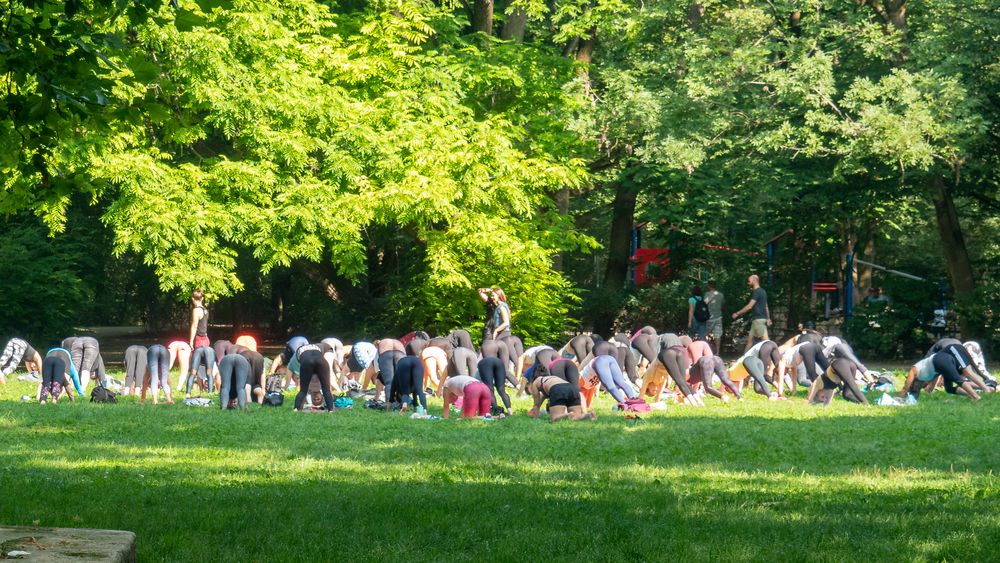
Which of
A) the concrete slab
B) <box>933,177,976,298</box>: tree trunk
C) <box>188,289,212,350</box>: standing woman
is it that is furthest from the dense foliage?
the concrete slab

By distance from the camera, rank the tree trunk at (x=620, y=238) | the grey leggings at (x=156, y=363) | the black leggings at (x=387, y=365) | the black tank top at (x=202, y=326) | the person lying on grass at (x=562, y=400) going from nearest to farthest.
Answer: the person lying on grass at (x=562, y=400), the black leggings at (x=387, y=365), the grey leggings at (x=156, y=363), the black tank top at (x=202, y=326), the tree trunk at (x=620, y=238)

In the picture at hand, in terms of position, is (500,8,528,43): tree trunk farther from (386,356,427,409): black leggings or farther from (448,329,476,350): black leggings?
(386,356,427,409): black leggings

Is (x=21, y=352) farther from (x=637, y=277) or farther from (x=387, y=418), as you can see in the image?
(x=637, y=277)

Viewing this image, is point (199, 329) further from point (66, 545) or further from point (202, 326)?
point (66, 545)

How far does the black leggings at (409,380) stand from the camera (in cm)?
1866

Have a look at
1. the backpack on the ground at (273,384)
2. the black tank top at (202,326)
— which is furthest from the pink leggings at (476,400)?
the black tank top at (202,326)

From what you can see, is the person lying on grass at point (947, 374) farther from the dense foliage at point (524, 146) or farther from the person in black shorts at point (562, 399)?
the dense foliage at point (524, 146)

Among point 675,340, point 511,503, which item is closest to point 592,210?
point 675,340

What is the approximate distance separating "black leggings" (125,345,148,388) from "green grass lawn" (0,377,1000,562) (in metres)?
3.91

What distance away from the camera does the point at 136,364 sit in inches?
840

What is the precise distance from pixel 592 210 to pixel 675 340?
689 inches

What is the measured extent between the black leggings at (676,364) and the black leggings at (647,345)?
9.37ft

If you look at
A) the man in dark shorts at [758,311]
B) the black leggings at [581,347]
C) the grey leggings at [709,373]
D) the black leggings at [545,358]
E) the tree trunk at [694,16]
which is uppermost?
the tree trunk at [694,16]

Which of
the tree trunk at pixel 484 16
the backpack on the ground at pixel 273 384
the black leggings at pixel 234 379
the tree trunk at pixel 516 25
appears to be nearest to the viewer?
the black leggings at pixel 234 379
